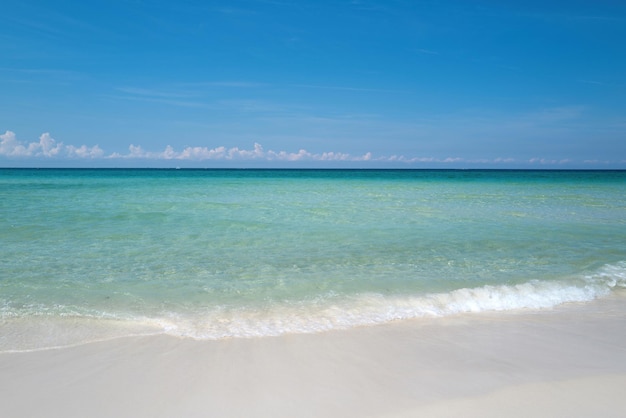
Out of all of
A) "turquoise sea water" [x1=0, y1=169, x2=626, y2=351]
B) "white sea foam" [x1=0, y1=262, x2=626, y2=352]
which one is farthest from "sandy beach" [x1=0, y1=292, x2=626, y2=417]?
"turquoise sea water" [x1=0, y1=169, x2=626, y2=351]

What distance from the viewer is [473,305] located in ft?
19.1

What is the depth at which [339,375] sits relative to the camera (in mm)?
3701

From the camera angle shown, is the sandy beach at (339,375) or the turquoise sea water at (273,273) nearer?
the sandy beach at (339,375)

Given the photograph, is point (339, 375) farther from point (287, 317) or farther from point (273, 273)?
point (273, 273)

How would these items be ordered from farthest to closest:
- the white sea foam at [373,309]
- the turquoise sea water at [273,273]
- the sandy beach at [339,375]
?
the turquoise sea water at [273,273] → the white sea foam at [373,309] → the sandy beach at [339,375]

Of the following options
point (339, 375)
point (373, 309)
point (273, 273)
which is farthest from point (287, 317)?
point (273, 273)

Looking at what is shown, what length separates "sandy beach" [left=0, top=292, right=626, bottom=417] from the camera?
10.4 feet

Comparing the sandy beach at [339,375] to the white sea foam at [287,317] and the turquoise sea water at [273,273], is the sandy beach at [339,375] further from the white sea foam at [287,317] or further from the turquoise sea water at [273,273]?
the turquoise sea water at [273,273]

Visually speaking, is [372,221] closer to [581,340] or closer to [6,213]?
[581,340]

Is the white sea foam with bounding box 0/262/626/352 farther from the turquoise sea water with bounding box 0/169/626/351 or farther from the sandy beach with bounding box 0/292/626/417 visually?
the sandy beach with bounding box 0/292/626/417

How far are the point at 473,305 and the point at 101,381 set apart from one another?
4721 mm

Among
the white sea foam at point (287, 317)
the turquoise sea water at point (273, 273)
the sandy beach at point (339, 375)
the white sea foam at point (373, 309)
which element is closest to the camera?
the sandy beach at point (339, 375)

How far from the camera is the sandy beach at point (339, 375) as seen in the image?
10.4 ft

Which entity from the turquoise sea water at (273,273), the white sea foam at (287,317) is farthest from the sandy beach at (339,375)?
the turquoise sea water at (273,273)
